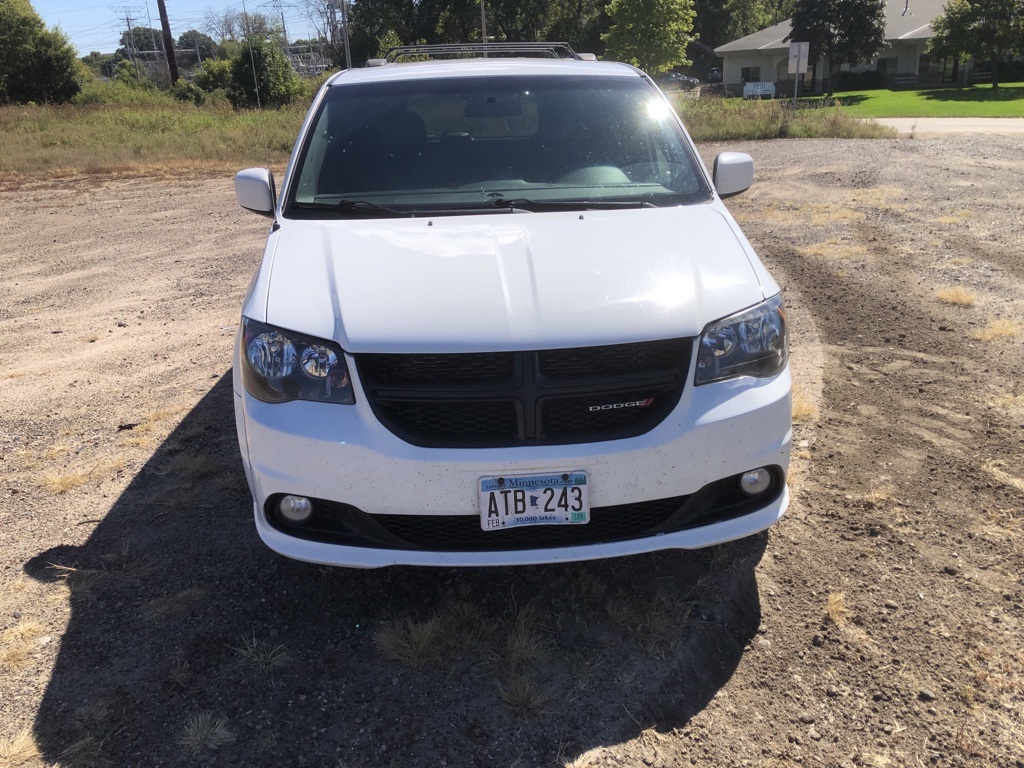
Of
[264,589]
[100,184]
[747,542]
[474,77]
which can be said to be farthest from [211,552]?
[100,184]

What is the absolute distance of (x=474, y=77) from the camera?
392 cm

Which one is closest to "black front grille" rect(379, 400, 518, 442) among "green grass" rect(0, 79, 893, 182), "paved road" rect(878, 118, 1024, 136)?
"green grass" rect(0, 79, 893, 182)

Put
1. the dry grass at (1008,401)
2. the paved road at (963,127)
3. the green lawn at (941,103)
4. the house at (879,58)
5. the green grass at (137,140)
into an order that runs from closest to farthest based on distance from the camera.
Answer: the dry grass at (1008,401) < the green grass at (137,140) < the paved road at (963,127) < the green lawn at (941,103) < the house at (879,58)

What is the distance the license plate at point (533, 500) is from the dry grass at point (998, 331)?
4.07m

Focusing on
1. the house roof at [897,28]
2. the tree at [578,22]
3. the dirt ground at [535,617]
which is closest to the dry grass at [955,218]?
the dirt ground at [535,617]

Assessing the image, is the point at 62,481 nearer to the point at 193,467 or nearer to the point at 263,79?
the point at 193,467

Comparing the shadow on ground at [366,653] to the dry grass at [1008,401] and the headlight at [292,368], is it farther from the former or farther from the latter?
the dry grass at [1008,401]

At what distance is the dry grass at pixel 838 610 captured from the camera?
2.72m

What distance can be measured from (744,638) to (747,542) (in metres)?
0.60

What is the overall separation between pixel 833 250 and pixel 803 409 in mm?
4222

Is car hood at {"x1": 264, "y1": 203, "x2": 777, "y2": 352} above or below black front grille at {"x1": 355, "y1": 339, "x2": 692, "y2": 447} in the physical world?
above

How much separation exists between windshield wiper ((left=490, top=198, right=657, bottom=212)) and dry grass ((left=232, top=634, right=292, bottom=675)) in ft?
6.19

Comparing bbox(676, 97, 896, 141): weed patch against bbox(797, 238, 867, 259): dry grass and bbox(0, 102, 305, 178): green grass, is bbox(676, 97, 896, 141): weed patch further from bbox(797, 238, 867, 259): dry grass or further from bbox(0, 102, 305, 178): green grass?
bbox(797, 238, 867, 259): dry grass

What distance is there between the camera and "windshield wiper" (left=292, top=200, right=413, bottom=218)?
3246mm
